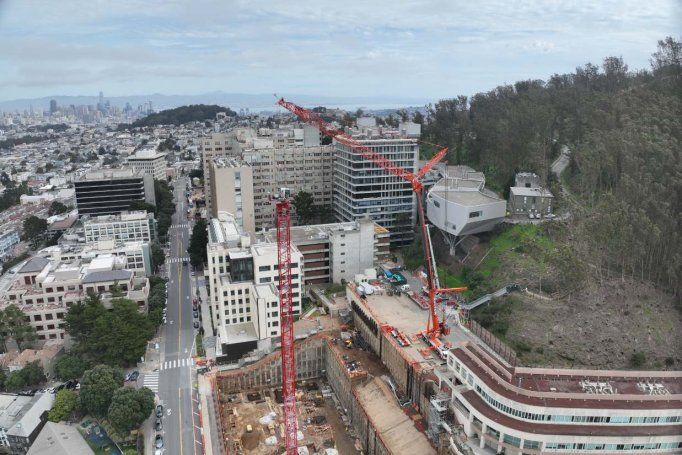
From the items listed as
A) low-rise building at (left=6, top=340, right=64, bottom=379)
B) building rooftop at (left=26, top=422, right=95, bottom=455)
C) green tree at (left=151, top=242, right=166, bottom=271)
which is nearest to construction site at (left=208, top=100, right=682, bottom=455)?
building rooftop at (left=26, top=422, right=95, bottom=455)

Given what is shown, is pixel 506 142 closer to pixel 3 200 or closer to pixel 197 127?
pixel 3 200

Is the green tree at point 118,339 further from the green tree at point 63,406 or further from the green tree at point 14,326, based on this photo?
the green tree at point 14,326

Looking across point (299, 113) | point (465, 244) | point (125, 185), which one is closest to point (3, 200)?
point (125, 185)

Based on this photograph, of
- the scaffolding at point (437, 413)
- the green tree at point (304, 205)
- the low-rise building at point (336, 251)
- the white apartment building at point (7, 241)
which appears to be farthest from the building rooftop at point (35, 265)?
the scaffolding at point (437, 413)

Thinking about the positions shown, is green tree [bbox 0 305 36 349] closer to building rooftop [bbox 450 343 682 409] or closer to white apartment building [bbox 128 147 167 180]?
building rooftop [bbox 450 343 682 409]

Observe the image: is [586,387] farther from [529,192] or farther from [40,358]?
[40,358]
